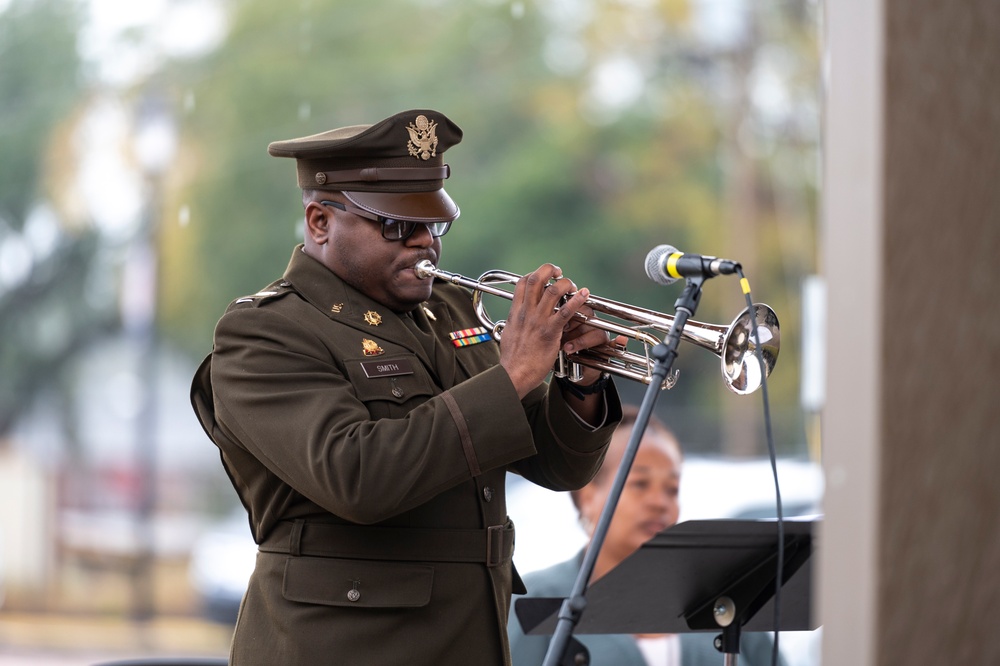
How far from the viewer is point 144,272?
15.7 m

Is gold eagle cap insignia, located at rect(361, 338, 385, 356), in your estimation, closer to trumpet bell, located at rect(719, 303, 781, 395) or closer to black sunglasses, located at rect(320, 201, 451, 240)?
black sunglasses, located at rect(320, 201, 451, 240)

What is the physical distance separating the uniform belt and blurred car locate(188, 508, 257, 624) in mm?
8854

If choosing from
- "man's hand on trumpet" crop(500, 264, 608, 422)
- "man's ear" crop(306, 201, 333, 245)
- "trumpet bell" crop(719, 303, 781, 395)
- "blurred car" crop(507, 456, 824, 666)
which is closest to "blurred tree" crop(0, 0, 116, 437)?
"blurred car" crop(507, 456, 824, 666)

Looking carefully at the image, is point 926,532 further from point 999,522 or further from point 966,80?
point 966,80

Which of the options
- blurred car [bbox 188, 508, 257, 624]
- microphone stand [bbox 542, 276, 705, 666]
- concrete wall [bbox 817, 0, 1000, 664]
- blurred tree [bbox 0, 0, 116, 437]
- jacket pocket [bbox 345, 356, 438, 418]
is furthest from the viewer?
blurred tree [bbox 0, 0, 116, 437]

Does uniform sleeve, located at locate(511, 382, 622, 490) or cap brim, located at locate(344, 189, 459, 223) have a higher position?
cap brim, located at locate(344, 189, 459, 223)

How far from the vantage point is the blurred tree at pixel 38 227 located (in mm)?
17391

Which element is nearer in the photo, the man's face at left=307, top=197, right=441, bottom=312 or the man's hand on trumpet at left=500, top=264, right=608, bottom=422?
the man's hand on trumpet at left=500, top=264, right=608, bottom=422

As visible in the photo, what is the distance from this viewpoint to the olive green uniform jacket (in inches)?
105

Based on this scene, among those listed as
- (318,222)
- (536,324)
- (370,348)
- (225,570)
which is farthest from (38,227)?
(536,324)

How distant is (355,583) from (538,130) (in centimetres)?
1637

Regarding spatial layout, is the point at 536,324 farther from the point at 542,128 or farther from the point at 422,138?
the point at 542,128

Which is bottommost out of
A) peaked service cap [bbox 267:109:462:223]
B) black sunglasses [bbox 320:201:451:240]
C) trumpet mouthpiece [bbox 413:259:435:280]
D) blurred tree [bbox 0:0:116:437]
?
trumpet mouthpiece [bbox 413:259:435:280]

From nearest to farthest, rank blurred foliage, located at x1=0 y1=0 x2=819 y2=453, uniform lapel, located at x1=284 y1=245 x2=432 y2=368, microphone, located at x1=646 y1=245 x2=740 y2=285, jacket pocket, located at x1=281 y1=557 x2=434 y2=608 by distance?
microphone, located at x1=646 y1=245 x2=740 y2=285 < jacket pocket, located at x1=281 y1=557 x2=434 y2=608 < uniform lapel, located at x1=284 y1=245 x2=432 y2=368 < blurred foliage, located at x1=0 y1=0 x2=819 y2=453
